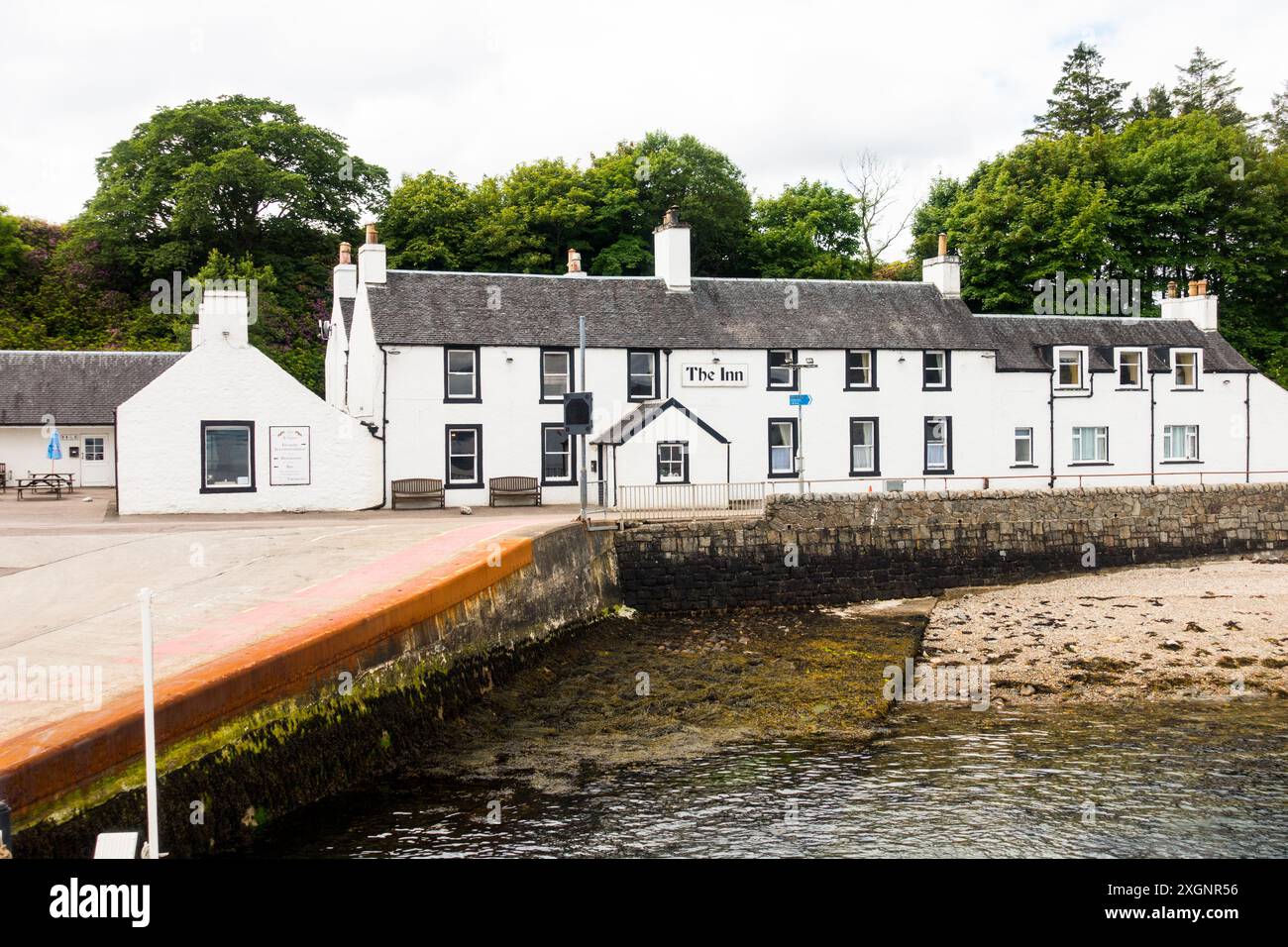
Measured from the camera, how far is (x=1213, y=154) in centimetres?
4478

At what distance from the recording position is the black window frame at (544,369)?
29.5 m

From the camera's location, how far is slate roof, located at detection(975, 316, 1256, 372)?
113ft

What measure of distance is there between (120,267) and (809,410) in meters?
32.9

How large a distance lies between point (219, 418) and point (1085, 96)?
50201 mm

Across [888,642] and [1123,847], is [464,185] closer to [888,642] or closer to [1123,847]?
[888,642]

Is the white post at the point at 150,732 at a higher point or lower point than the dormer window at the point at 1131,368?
lower

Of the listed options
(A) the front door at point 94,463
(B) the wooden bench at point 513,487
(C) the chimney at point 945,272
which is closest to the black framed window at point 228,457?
(B) the wooden bench at point 513,487

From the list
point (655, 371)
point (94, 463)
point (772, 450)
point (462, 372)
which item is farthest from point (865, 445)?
point (94, 463)

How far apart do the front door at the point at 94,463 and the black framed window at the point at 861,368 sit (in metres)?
24.5

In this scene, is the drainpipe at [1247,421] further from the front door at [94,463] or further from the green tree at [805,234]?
the front door at [94,463]

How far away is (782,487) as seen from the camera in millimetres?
30062

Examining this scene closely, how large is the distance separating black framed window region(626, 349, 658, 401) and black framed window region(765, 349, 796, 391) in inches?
136

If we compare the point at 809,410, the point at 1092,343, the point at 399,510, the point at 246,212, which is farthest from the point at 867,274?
the point at 399,510

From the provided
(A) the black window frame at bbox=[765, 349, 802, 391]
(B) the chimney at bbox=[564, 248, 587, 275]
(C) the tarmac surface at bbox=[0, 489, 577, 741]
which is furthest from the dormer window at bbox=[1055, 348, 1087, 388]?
(C) the tarmac surface at bbox=[0, 489, 577, 741]
